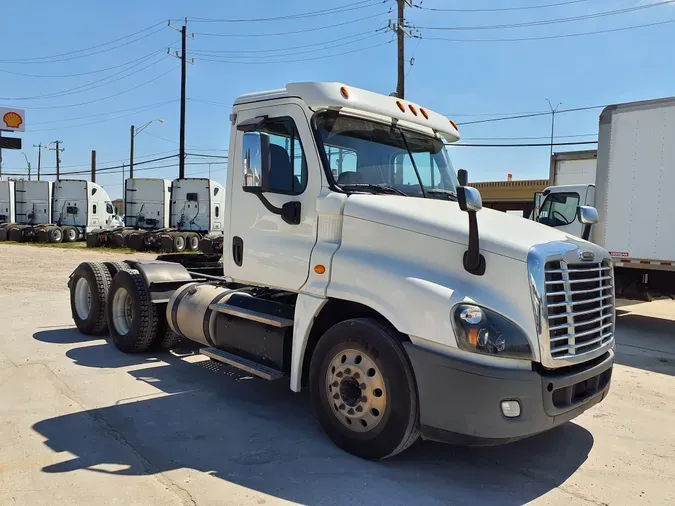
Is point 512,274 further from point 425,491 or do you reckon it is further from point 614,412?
point 614,412

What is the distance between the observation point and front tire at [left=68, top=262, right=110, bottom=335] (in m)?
7.70

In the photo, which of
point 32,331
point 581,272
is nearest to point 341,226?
point 581,272

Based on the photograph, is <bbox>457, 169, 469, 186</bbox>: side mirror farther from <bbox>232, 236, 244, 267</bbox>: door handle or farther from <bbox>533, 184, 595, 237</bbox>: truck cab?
<bbox>533, 184, 595, 237</bbox>: truck cab

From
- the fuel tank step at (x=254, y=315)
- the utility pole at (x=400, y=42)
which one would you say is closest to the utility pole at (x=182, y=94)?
the utility pole at (x=400, y=42)

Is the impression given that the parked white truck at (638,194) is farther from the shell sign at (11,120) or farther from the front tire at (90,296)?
the shell sign at (11,120)

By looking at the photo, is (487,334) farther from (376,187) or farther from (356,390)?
(376,187)

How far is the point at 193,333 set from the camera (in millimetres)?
5996

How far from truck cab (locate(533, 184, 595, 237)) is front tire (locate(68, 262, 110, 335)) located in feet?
29.0

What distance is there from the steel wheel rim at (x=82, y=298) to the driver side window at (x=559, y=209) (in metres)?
9.07

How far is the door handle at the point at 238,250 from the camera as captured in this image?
5.16m

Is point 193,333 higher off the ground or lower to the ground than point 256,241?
lower

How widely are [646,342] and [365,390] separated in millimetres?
6924

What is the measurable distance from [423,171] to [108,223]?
101 feet

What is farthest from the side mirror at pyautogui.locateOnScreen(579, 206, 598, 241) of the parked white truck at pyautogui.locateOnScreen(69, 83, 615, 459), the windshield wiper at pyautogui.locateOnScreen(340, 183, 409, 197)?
the windshield wiper at pyautogui.locateOnScreen(340, 183, 409, 197)
